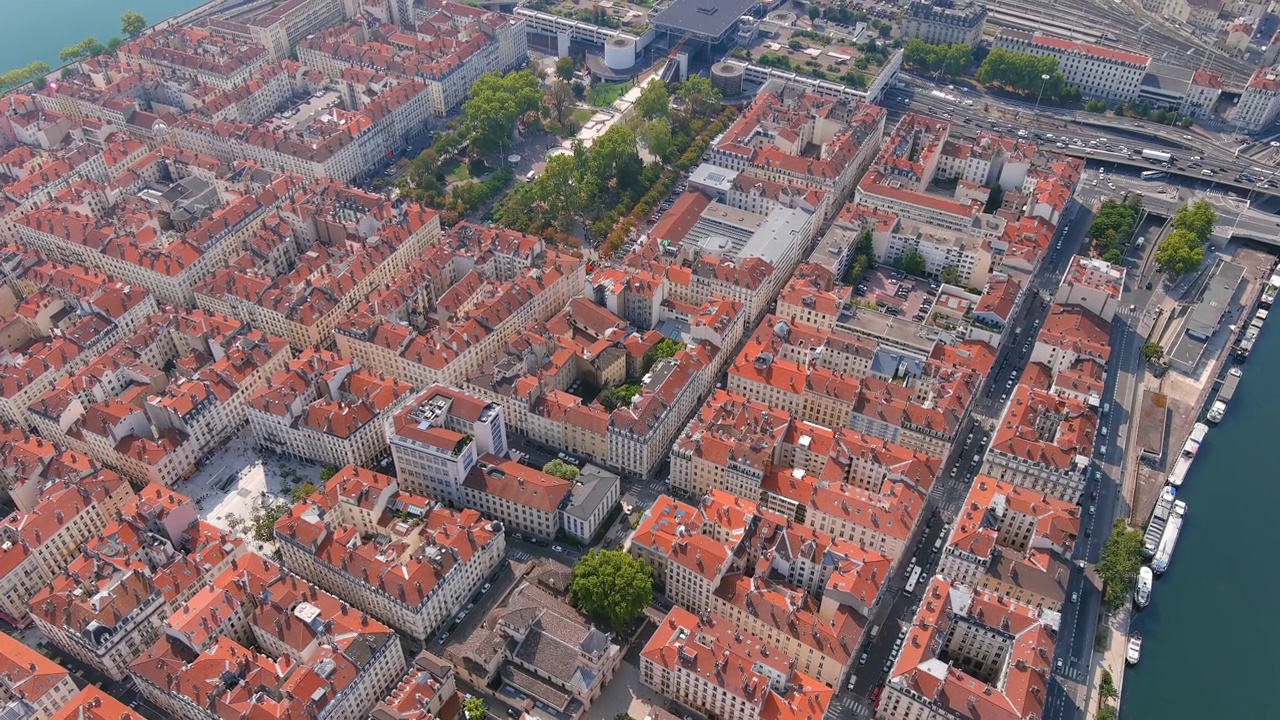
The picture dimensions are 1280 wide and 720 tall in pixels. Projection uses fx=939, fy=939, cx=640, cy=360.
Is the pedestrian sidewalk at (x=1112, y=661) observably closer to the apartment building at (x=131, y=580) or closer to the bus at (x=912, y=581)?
the bus at (x=912, y=581)

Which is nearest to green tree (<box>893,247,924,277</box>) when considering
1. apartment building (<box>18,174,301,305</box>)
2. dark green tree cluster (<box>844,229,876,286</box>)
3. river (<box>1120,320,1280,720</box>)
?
dark green tree cluster (<box>844,229,876,286</box>)

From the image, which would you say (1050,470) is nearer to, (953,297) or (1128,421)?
(1128,421)

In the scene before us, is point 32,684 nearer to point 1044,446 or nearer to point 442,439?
point 442,439

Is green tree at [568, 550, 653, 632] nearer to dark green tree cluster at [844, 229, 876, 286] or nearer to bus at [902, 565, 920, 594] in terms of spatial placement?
bus at [902, 565, 920, 594]

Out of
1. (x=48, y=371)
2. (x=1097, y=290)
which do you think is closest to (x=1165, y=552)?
(x=1097, y=290)

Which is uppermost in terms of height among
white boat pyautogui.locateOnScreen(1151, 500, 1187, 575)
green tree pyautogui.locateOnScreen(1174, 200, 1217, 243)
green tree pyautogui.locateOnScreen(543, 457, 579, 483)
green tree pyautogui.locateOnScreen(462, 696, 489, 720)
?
green tree pyautogui.locateOnScreen(1174, 200, 1217, 243)
